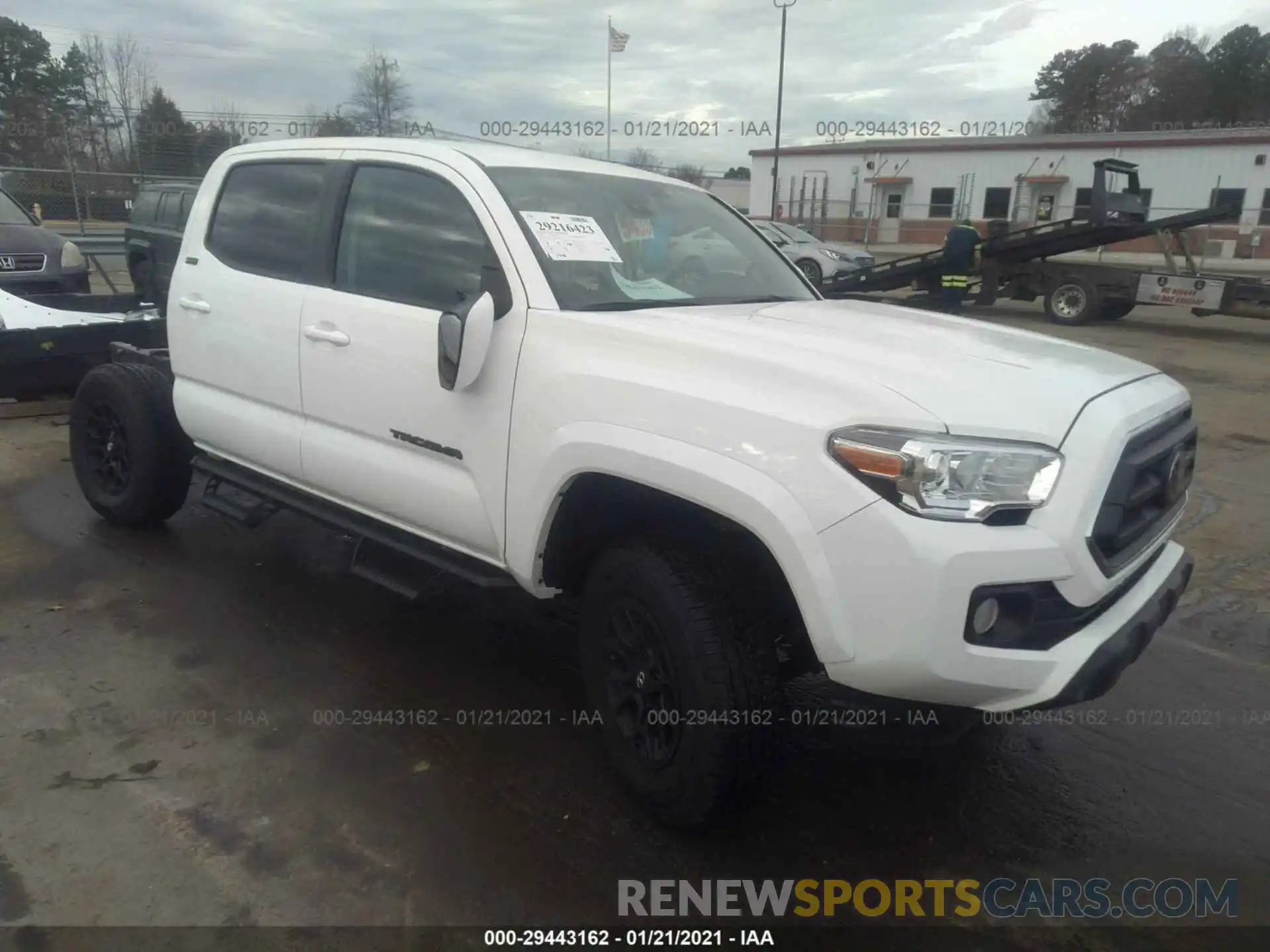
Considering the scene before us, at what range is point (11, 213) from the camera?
1002 centimetres

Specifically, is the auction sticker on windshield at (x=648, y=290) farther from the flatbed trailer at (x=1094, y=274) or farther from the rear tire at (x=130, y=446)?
the flatbed trailer at (x=1094, y=274)

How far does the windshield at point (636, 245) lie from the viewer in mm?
3129

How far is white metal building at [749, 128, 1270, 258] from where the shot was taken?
3338 centimetres

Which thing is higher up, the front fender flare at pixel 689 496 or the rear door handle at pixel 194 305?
the rear door handle at pixel 194 305

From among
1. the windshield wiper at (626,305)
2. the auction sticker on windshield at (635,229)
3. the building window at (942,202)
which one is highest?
the building window at (942,202)

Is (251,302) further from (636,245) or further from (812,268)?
(812,268)

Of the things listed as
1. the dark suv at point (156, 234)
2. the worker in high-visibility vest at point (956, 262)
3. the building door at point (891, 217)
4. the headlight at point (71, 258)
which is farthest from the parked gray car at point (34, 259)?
the building door at point (891, 217)

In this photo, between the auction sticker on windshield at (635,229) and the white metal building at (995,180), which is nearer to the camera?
the auction sticker on windshield at (635,229)

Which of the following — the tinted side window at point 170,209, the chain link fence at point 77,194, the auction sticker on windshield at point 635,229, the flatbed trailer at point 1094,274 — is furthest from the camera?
the chain link fence at point 77,194

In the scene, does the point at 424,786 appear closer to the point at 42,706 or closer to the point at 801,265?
the point at 42,706

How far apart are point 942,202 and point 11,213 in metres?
36.5

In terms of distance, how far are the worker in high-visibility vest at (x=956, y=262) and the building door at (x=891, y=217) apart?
24.9m

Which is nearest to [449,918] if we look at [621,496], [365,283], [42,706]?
[621,496]

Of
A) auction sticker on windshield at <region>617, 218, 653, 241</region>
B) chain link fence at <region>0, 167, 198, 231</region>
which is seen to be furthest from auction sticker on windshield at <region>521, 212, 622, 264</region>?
chain link fence at <region>0, 167, 198, 231</region>
